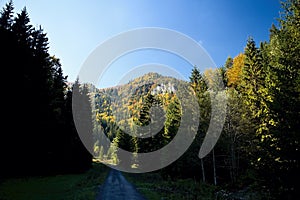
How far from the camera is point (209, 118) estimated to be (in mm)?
25703

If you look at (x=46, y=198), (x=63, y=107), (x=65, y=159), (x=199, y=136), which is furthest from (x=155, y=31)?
(x=46, y=198)

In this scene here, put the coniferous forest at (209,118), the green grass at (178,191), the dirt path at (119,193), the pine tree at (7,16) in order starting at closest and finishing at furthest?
1. the coniferous forest at (209,118)
2. the dirt path at (119,193)
3. the green grass at (178,191)
4. the pine tree at (7,16)

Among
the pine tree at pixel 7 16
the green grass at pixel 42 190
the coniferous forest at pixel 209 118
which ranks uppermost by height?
the pine tree at pixel 7 16

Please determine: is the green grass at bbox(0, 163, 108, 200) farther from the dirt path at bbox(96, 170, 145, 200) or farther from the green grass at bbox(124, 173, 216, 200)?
the green grass at bbox(124, 173, 216, 200)

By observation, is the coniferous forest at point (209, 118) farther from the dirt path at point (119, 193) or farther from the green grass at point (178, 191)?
the dirt path at point (119, 193)

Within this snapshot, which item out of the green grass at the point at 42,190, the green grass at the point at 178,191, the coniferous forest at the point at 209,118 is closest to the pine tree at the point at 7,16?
the coniferous forest at the point at 209,118

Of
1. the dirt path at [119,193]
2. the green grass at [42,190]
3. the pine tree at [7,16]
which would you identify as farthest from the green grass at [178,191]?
the pine tree at [7,16]

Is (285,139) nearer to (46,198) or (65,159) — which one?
(46,198)

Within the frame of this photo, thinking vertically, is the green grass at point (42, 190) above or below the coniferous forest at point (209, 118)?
below

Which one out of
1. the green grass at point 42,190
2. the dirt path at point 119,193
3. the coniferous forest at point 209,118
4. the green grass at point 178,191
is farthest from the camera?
the green grass at point 178,191

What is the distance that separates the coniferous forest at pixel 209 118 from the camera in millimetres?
9195

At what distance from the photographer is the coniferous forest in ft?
30.2

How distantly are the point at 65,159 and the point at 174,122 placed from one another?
1914 centimetres

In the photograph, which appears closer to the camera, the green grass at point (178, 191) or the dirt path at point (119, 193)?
the dirt path at point (119, 193)
